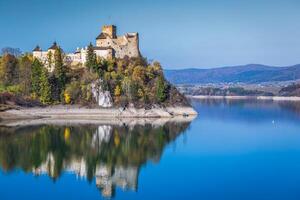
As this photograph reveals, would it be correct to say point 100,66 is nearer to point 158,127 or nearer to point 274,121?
point 158,127

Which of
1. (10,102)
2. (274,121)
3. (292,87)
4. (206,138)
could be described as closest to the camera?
(206,138)

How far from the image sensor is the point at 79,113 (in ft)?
184

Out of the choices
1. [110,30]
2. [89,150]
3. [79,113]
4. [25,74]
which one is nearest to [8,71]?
[25,74]

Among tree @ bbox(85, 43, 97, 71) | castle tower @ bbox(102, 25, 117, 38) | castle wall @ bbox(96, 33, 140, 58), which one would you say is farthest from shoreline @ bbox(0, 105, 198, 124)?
castle tower @ bbox(102, 25, 117, 38)

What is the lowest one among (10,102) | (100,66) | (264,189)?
(264,189)

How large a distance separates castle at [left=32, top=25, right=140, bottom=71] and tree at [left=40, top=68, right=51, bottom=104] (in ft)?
15.0

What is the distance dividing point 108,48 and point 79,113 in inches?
409

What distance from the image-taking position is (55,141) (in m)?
37.5

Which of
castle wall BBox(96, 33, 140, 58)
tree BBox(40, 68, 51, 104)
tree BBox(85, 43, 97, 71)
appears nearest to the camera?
tree BBox(40, 68, 51, 104)

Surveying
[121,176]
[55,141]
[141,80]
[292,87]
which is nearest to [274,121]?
[141,80]

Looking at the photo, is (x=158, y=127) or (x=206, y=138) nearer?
(x=206, y=138)

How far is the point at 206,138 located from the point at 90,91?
21182 mm

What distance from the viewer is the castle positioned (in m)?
61.7

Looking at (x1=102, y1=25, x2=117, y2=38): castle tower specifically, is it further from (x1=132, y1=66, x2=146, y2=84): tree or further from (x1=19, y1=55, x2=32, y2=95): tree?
(x1=19, y1=55, x2=32, y2=95): tree
